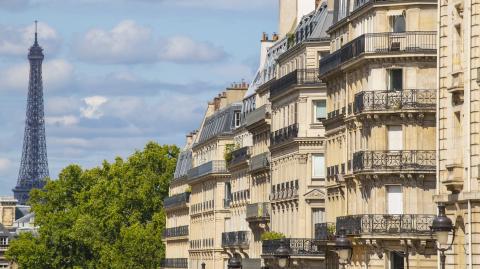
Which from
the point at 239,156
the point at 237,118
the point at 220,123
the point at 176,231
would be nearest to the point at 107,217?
the point at 176,231

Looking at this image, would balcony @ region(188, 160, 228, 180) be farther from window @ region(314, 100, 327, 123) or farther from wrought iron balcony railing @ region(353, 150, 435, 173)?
wrought iron balcony railing @ region(353, 150, 435, 173)

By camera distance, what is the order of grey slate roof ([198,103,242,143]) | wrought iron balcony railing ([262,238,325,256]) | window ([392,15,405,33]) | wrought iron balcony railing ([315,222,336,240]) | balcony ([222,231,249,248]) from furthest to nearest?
grey slate roof ([198,103,242,143]), balcony ([222,231,249,248]), wrought iron balcony railing ([262,238,325,256]), wrought iron balcony railing ([315,222,336,240]), window ([392,15,405,33])

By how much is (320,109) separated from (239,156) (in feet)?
83.4

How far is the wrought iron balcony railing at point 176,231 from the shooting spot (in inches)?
5778

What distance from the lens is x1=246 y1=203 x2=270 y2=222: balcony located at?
102 metres

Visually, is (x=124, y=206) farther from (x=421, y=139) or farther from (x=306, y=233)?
(x=421, y=139)

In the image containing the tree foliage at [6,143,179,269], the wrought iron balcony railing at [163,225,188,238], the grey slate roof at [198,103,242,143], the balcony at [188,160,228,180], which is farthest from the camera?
the tree foliage at [6,143,179,269]

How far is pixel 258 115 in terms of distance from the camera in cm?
10700

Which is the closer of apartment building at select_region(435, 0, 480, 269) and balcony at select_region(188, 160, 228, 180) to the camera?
apartment building at select_region(435, 0, 480, 269)

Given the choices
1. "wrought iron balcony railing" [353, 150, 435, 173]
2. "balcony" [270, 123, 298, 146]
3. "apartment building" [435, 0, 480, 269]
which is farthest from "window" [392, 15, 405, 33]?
"balcony" [270, 123, 298, 146]

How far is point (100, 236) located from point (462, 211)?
109586 millimetres

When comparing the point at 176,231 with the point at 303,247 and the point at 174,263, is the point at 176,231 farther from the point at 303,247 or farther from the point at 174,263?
the point at 303,247

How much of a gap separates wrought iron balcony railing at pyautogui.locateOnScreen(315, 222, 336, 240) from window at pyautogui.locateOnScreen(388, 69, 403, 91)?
8.04 meters

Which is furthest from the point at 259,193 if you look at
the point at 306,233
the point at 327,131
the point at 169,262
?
the point at 169,262
